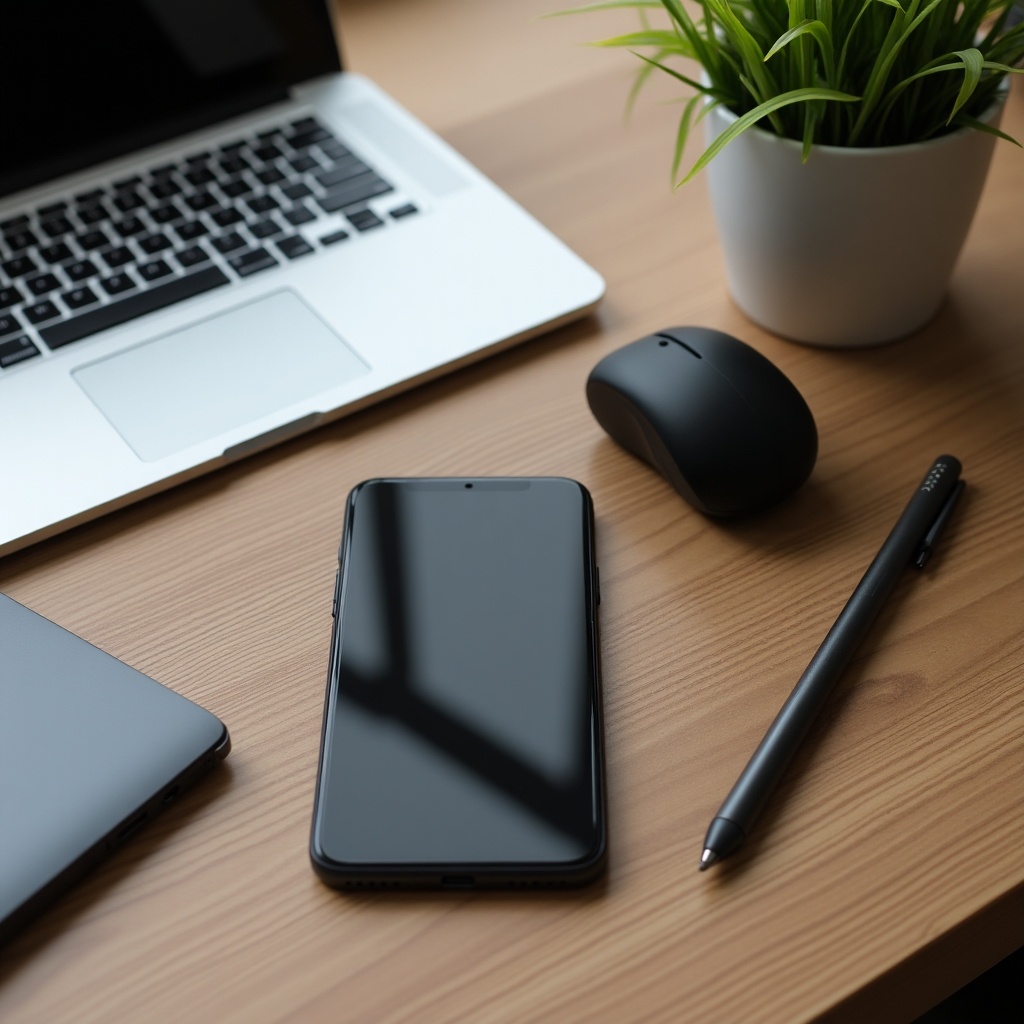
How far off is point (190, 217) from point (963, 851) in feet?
1.88

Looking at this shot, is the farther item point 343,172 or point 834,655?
point 343,172

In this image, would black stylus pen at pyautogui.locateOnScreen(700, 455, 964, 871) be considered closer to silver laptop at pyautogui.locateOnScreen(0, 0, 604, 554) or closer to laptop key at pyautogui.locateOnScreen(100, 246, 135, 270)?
silver laptop at pyautogui.locateOnScreen(0, 0, 604, 554)

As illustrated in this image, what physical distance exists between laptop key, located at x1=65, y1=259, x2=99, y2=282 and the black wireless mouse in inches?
13.1

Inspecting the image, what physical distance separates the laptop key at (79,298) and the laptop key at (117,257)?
0.03 m

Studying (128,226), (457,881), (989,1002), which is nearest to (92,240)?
(128,226)

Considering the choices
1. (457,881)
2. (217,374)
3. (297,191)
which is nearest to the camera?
(457,881)

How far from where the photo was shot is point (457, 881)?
0.42 m

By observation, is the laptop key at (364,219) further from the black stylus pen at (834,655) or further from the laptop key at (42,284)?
the black stylus pen at (834,655)

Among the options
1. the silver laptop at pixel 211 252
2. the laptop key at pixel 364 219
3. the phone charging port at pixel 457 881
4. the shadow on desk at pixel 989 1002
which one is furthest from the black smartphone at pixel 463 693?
the shadow on desk at pixel 989 1002

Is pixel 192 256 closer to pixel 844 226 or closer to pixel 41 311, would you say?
pixel 41 311

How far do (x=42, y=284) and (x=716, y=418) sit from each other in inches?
16.5

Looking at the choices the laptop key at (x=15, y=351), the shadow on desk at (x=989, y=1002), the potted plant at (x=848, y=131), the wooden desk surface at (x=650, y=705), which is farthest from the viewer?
the shadow on desk at (x=989, y=1002)

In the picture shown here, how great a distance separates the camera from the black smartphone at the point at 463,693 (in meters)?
0.42

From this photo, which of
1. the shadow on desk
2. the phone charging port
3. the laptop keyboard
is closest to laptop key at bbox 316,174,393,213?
the laptop keyboard
